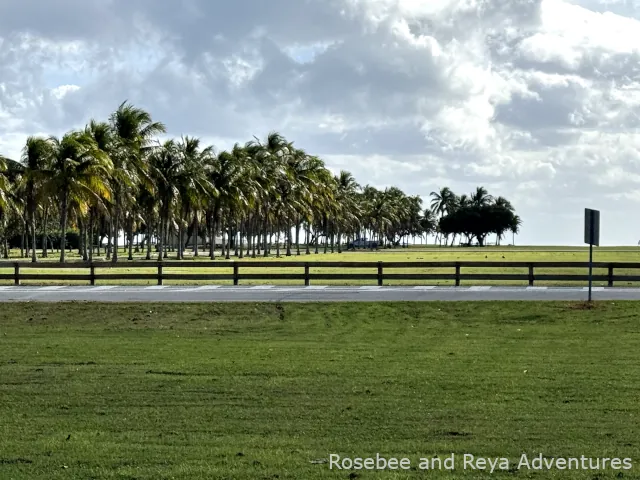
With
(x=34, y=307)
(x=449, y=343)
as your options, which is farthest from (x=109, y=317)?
(x=449, y=343)

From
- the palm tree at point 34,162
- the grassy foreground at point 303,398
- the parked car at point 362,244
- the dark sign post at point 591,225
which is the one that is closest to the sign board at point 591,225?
the dark sign post at point 591,225

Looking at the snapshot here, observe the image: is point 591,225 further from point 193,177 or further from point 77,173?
point 193,177

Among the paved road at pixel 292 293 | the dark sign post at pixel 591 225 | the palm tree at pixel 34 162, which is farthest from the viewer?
the palm tree at pixel 34 162

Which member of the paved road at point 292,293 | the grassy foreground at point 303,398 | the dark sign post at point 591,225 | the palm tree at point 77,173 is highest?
A: the palm tree at point 77,173

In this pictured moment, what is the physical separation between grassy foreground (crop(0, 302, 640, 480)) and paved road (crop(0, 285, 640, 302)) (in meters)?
6.59

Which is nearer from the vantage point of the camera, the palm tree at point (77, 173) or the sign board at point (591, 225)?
the sign board at point (591, 225)

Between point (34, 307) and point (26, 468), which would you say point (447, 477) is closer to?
point (26, 468)

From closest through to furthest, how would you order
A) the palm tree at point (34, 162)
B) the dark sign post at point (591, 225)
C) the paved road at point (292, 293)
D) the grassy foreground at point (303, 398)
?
the grassy foreground at point (303, 398)
the dark sign post at point (591, 225)
the paved road at point (292, 293)
the palm tree at point (34, 162)

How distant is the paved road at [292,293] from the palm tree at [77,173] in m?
26.3

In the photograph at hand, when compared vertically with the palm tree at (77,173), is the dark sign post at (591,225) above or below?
below

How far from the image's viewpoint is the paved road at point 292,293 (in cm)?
2872

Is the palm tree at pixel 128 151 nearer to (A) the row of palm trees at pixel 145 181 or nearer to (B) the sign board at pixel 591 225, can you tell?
(A) the row of palm trees at pixel 145 181

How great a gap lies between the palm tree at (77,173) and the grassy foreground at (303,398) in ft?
130

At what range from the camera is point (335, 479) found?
26.1 feet
